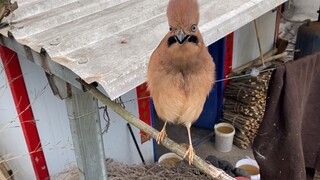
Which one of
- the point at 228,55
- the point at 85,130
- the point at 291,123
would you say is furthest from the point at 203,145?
the point at 85,130

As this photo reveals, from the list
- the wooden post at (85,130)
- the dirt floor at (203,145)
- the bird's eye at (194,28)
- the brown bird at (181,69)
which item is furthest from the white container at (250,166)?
the bird's eye at (194,28)

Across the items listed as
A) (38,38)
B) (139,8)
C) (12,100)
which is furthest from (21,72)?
(139,8)

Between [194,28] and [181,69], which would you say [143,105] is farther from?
[194,28]

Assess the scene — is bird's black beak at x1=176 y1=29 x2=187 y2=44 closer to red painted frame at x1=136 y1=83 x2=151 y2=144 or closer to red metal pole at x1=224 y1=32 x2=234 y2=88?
red painted frame at x1=136 y1=83 x2=151 y2=144

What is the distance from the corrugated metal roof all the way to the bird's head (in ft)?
2.02

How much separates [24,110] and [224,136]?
3.11 m

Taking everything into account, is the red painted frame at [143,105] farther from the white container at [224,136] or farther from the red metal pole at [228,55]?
the red metal pole at [228,55]

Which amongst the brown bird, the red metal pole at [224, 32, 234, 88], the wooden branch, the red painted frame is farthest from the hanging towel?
the red metal pole at [224, 32, 234, 88]

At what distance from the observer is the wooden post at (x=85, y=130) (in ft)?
8.46

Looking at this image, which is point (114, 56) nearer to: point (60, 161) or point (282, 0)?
point (282, 0)

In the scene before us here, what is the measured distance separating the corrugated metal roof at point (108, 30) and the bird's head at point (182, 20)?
614 millimetres

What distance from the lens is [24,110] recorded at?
11.5ft

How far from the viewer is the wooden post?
2.58 m

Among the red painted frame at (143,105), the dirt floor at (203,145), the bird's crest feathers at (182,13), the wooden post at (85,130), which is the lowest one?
the dirt floor at (203,145)
